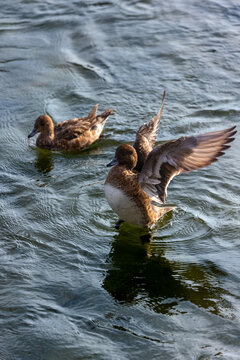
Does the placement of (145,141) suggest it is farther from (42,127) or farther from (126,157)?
(42,127)

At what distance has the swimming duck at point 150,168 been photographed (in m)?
5.57

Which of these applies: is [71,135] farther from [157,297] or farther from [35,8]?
[35,8]

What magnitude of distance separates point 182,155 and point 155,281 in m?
1.31

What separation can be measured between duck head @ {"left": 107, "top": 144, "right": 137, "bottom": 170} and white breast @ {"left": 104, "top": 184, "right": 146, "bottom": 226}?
33 cm

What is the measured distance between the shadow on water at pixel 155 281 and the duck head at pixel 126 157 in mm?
883

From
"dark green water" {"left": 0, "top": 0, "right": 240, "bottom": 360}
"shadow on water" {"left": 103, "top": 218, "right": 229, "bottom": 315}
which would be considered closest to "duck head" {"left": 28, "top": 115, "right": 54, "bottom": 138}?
"dark green water" {"left": 0, "top": 0, "right": 240, "bottom": 360}

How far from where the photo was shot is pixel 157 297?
18.3 feet

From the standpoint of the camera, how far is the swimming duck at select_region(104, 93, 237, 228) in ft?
18.3

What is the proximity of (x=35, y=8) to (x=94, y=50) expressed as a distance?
8.58 ft

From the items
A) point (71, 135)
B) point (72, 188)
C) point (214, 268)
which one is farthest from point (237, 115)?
point (214, 268)

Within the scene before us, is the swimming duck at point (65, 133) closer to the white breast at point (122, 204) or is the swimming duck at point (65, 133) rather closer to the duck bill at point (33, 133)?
the duck bill at point (33, 133)

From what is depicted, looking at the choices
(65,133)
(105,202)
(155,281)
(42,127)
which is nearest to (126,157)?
(105,202)

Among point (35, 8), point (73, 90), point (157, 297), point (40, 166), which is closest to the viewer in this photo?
point (157, 297)

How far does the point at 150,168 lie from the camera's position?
601 cm
